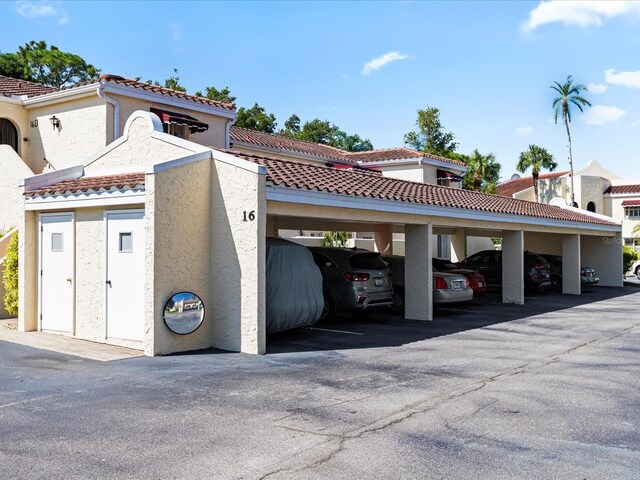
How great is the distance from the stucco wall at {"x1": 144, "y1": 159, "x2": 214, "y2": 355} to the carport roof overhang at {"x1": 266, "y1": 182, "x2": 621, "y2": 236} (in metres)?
1.25

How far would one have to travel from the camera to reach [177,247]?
387 inches

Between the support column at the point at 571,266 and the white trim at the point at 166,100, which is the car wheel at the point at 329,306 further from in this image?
the support column at the point at 571,266

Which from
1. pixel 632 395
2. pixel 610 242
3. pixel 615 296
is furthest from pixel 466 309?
pixel 610 242

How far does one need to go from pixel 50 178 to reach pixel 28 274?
6.64ft

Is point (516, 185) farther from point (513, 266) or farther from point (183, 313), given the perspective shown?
point (183, 313)

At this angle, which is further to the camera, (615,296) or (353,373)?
(615,296)

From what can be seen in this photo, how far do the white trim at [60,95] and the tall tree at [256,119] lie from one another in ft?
93.6

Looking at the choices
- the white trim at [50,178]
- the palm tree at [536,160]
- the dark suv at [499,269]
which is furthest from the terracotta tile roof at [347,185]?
the palm tree at [536,160]

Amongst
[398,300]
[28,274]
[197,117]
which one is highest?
Result: [197,117]

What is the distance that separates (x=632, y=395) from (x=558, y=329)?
19.8ft

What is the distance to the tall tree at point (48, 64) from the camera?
4150 cm

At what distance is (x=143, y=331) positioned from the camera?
32.9ft

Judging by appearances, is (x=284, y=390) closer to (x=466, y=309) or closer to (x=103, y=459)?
(x=103, y=459)

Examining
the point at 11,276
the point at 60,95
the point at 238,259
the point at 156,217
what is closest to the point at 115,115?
the point at 60,95
